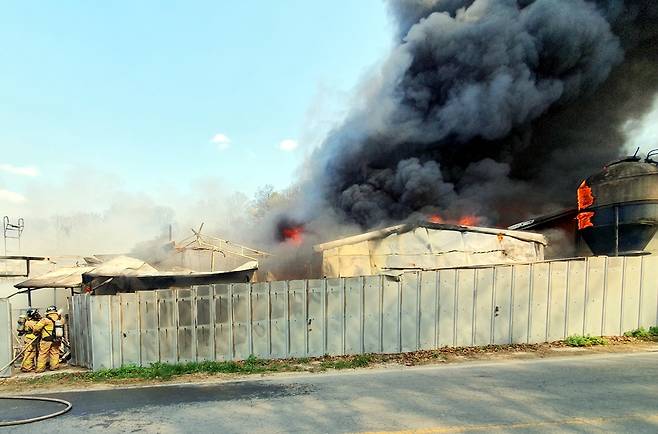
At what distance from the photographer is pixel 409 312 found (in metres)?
8.69

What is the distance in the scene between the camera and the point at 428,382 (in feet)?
20.0

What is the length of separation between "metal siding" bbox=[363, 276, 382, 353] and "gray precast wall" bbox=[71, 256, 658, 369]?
0.02 m

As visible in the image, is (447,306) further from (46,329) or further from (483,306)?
(46,329)

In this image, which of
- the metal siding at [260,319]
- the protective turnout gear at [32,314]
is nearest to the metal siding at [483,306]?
the metal siding at [260,319]

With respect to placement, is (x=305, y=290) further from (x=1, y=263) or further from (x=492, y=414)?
(x=1, y=263)

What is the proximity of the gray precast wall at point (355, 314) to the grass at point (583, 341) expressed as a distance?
150 mm

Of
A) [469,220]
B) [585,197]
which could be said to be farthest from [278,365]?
[585,197]

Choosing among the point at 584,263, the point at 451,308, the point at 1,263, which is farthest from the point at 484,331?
the point at 1,263

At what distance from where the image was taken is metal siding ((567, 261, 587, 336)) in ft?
29.5

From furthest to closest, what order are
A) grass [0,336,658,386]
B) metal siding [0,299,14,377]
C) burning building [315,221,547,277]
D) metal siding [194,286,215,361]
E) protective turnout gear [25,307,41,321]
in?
burning building [315,221,547,277] < protective turnout gear [25,307,41,321] < metal siding [194,286,215,361] < metal siding [0,299,14,377] < grass [0,336,658,386]

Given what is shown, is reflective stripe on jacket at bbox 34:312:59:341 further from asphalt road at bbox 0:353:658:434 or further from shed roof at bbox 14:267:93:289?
asphalt road at bbox 0:353:658:434

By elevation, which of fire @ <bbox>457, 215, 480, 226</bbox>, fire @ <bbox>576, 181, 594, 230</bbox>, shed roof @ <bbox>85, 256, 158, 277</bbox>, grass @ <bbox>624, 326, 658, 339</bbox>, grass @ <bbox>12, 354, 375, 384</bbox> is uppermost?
fire @ <bbox>576, 181, 594, 230</bbox>

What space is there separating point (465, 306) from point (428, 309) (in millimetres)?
858

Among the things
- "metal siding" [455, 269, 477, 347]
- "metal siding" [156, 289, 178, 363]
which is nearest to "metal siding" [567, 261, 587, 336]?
"metal siding" [455, 269, 477, 347]
